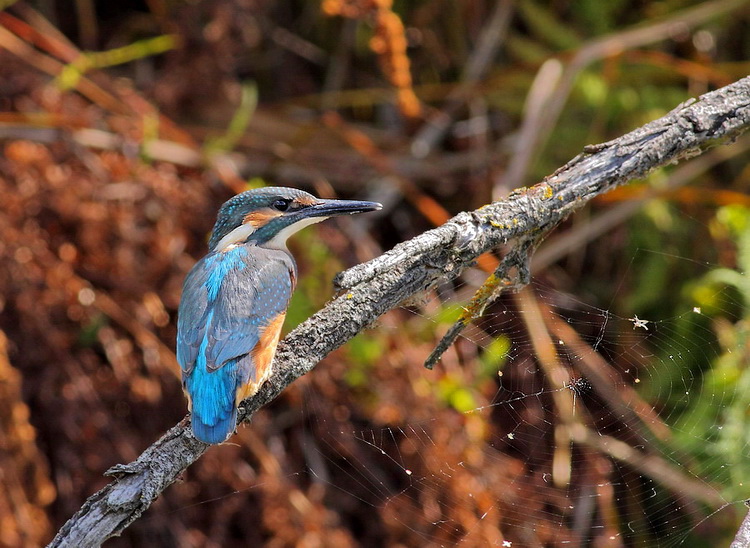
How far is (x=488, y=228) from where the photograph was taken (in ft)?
5.99

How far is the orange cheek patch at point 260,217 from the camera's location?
2.69 m

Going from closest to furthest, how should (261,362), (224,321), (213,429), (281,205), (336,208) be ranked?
(213,429) → (261,362) → (224,321) → (336,208) → (281,205)

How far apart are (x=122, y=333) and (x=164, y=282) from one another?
0.29 m

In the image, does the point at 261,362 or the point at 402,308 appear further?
the point at 402,308

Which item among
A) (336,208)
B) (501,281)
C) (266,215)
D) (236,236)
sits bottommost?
(236,236)

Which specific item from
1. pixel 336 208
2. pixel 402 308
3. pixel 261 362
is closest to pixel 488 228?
pixel 261 362

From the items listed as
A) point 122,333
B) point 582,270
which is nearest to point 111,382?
point 122,333

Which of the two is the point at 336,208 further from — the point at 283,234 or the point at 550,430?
the point at 550,430

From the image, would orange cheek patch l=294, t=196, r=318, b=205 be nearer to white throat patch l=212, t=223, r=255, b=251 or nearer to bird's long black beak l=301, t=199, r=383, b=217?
bird's long black beak l=301, t=199, r=383, b=217

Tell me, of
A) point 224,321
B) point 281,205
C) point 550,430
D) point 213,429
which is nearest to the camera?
point 213,429

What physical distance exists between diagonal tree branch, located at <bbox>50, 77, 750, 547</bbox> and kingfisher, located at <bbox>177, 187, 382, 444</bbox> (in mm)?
146

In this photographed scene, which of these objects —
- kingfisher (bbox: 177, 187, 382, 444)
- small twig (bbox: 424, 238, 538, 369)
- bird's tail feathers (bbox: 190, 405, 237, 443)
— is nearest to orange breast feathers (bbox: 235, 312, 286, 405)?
kingfisher (bbox: 177, 187, 382, 444)

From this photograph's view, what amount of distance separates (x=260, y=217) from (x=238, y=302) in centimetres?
46

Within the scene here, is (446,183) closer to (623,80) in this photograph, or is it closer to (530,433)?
(623,80)
